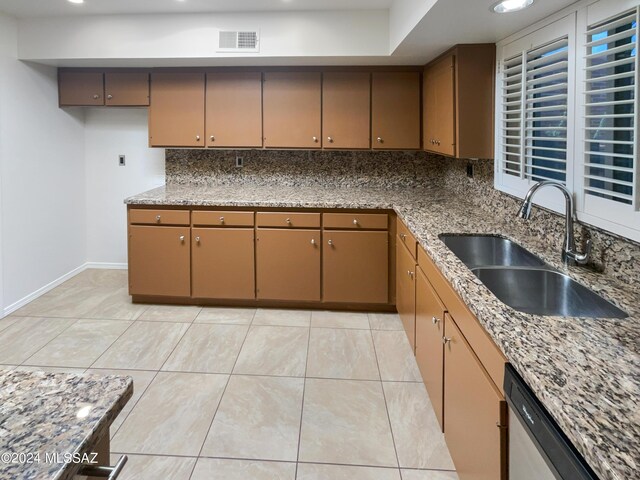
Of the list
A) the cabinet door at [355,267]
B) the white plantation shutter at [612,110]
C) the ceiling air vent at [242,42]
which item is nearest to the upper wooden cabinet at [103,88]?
the ceiling air vent at [242,42]

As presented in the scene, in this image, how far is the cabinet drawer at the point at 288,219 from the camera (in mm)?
3652

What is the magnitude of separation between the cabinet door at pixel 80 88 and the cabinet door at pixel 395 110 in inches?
96.3

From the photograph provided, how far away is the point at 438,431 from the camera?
7.25ft

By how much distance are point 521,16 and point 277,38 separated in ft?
6.20

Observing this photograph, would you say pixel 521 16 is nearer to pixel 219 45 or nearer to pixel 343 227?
pixel 343 227

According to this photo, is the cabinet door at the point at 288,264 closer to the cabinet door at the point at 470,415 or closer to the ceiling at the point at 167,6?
the ceiling at the point at 167,6

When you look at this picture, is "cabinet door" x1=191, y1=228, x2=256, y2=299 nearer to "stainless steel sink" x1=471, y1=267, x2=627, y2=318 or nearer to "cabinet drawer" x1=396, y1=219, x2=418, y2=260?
"cabinet drawer" x1=396, y1=219, x2=418, y2=260

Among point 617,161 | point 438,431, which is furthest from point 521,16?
point 438,431

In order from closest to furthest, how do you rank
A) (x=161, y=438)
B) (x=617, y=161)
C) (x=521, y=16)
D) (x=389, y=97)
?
(x=617, y=161)
(x=161, y=438)
(x=521, y=16)
(x=389, y=97)

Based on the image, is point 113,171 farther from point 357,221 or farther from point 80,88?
point 357,221

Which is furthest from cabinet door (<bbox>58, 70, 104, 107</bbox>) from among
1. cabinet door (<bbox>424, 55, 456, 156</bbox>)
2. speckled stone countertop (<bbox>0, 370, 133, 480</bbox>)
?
speckled stone countertop (<bbox>0, 370, 133, 480</bbox>)

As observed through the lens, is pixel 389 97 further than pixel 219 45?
Yes

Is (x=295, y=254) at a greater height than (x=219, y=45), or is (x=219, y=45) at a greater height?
(x=219, y=45)

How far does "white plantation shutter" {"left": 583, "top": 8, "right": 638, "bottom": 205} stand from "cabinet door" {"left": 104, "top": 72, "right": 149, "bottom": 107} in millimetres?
3471
